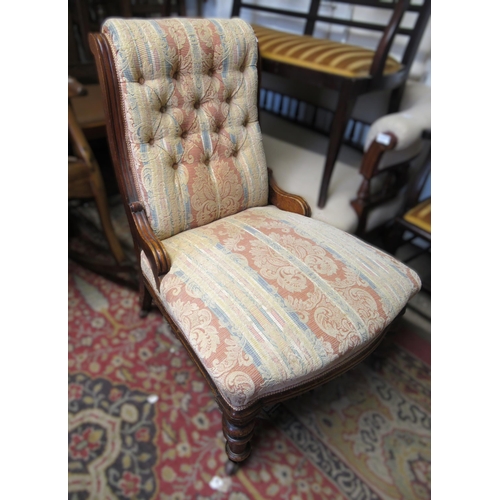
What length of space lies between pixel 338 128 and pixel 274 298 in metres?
0.62

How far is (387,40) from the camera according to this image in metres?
1.02

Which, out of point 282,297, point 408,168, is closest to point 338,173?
point 408,168

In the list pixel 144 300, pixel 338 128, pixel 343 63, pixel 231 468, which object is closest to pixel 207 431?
pixel 231 468

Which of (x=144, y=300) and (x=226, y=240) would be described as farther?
(x=144, y=300)

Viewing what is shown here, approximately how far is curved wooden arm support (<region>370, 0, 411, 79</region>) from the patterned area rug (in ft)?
3.00

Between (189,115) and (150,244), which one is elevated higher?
(189,115)

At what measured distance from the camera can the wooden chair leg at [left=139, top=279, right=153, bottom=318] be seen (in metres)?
1.14

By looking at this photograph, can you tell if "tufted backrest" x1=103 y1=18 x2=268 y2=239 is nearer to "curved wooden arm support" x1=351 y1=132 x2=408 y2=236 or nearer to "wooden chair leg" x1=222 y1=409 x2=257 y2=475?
"curved wooden arm support" x1=351 y1=132 x2=408 y2=236

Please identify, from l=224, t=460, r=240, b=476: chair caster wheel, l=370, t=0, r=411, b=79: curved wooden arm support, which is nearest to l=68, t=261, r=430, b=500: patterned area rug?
l=224, t=460, r=240, b=476: chair caster wheel

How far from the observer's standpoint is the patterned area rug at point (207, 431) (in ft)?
2.87

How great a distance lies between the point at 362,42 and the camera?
154 centimetres

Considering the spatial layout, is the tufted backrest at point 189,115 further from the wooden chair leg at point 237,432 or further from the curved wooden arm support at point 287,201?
the wooden chair leg at point 237,432

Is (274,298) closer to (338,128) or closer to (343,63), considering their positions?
(338,128)
